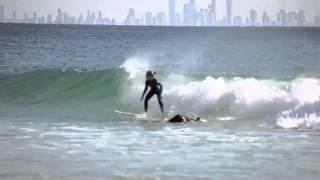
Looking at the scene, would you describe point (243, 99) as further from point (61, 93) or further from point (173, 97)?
point (61, 93)

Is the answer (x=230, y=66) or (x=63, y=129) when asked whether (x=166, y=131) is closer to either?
(x=63, y=129)

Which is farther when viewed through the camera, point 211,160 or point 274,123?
point 274,123

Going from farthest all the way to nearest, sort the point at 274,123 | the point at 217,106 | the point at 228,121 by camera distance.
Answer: the point at 217,106 → the point at 228,121 → the point at 274,123

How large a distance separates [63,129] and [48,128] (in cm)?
37

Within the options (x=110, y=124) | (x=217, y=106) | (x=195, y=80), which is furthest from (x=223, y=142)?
(x=195, y=80)

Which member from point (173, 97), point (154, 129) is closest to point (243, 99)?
point (173, 97)

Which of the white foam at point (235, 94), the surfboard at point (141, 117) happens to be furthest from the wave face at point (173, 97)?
the surfboard at point (141, 117)

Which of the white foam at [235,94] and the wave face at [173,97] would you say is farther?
the white foam at [235,94]

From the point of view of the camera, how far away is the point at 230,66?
41688 mm

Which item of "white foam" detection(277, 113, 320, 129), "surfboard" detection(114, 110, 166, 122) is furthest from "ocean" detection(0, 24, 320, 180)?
"surfboard" detection(114, 110, 166, 122)

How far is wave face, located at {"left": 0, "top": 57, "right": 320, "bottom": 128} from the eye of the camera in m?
19.2

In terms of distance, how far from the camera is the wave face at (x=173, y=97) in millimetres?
19172

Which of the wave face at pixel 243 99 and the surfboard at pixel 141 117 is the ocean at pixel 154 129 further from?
the surfboard at pixel 141 117

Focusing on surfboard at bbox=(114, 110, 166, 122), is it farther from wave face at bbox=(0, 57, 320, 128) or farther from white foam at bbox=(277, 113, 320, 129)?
white foam at bbox=(277, 113, 320, 129)
